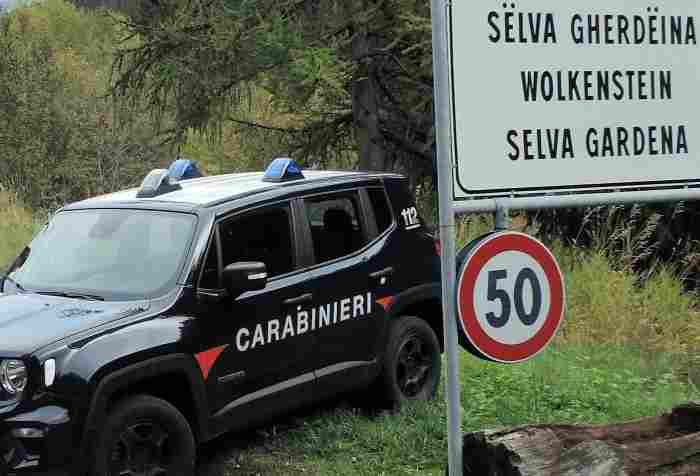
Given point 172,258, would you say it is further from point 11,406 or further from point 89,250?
point 11,406

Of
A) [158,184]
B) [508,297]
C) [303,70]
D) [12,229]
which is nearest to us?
[508,297]

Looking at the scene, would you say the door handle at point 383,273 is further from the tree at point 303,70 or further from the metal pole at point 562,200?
the tree at point 303,70

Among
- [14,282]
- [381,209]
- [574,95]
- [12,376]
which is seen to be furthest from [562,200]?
[14,282]

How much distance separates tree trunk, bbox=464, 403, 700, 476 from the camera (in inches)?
147

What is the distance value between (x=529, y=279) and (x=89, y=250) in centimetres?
362

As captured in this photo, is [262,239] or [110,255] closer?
[110,255]

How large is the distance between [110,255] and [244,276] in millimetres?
943

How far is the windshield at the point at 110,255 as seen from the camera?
6.18 m

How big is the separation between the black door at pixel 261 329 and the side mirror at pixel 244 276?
182 millimetres

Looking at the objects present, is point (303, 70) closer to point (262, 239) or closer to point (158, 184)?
point (158, 184)

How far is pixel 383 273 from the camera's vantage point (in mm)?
7367

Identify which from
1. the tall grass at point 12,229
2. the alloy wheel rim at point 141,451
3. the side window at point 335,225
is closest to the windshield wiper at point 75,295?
the alloy wheel rim at point 141,451

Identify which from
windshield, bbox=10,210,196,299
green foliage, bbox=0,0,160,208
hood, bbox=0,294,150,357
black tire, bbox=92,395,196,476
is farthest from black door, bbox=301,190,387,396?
green foliage, bbox=0,0,160,208

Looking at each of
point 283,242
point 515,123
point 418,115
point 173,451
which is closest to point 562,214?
point 418,115
